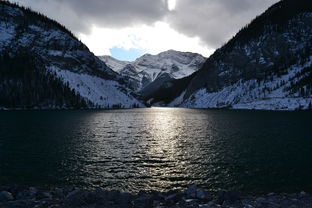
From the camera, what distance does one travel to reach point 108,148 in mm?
45312

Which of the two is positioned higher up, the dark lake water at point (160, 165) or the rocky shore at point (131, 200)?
the rocky shore at point (131, 200)

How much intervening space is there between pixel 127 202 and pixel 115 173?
1249cm

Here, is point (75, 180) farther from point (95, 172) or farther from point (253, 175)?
point (253, 175)

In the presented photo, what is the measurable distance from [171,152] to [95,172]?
1657 cm

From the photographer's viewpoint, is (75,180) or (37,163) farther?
(37,163)

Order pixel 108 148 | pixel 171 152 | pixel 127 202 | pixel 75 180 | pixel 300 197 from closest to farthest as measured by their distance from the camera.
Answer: pixel 127 202
pixel 300 197
pixel 75 180
pixel 171 152
pixel 108 148

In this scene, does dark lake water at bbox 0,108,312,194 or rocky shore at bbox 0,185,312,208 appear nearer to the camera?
rocky shore at bbox 0,185,312,208

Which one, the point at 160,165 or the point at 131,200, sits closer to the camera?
the point at 131,200

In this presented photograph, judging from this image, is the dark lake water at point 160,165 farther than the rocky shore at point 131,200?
Yes

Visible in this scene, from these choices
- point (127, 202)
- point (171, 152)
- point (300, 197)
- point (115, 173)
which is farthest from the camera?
point (171, 152)

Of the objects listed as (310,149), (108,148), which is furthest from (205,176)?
(310,149)

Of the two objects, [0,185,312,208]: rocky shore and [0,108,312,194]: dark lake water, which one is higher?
[0,185,312,208]: rocky shore

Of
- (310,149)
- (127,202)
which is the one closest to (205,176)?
(127,202)

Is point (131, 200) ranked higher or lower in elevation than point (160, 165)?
higher
